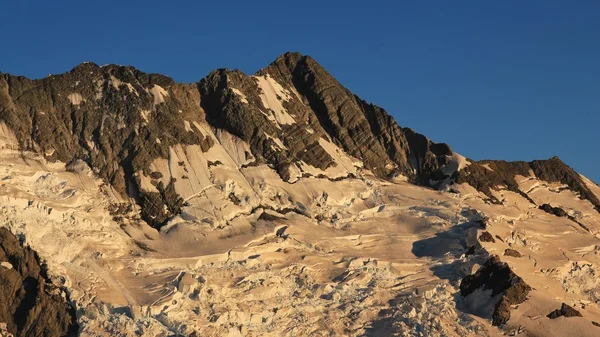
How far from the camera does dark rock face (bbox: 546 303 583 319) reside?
3120 inches

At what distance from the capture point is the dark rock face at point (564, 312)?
260 ft

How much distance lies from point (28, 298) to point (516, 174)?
1863 inches

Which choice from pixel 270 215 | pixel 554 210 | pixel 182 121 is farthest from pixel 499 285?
pixel 182 121

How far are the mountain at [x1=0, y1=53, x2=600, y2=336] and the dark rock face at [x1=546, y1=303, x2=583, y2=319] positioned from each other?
0.59ft

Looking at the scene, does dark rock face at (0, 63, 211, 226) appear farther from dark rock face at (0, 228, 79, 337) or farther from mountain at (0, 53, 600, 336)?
dark rock face at (0, 228, 79, 337)

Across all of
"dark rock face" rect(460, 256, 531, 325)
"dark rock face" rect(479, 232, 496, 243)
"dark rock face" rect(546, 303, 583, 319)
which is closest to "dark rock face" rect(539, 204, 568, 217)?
"dark rock face" rect(479, 232, 496, 243)

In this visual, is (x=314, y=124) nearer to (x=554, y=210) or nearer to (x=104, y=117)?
(x=104, y=117)

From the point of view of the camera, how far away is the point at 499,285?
82.3 metres

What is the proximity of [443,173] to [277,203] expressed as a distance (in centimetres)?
1754

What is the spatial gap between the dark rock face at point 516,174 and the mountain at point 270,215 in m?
0.17

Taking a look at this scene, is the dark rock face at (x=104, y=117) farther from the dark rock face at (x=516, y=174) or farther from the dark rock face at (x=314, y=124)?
the dark rock face at (x=516, y=174)

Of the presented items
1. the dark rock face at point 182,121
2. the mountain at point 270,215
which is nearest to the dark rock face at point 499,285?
the mountain at point 270,215

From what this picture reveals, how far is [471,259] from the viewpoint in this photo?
86688 millimetres

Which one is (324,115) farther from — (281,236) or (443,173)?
(281,236)
